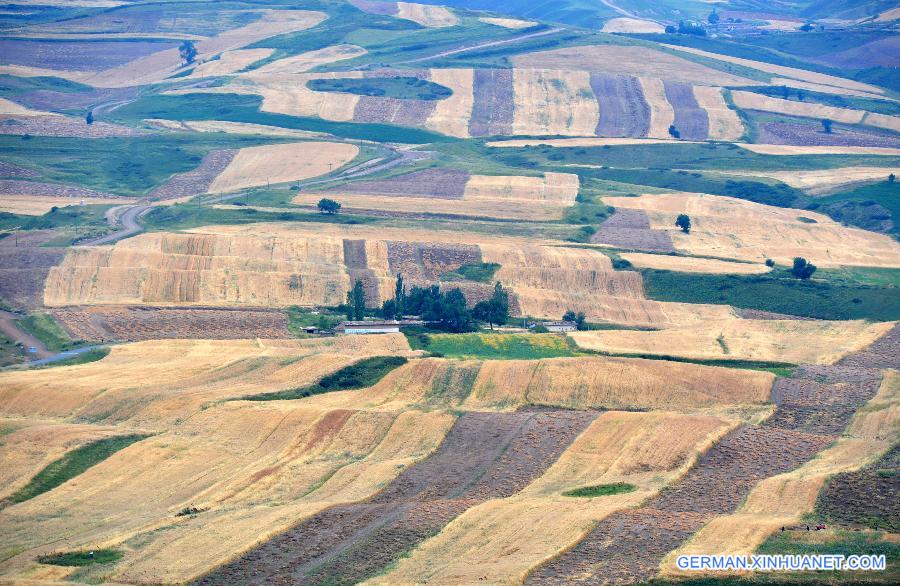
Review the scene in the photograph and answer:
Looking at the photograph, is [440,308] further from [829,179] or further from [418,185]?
[829,179]

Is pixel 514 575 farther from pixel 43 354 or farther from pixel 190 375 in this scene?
pixel 43 354

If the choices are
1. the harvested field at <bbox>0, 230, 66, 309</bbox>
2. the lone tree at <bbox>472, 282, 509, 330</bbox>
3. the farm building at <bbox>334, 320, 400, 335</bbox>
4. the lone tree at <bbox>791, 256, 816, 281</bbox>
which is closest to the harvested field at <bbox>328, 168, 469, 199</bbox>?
the harvested field at <bbox>0, 230, 66, 309</bbox>

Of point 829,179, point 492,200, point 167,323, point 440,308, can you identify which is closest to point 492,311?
point 440,308

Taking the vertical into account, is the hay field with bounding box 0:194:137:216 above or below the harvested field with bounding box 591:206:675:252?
below

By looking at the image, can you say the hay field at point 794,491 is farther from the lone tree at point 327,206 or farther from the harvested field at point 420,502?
the lone tree at point 327,206

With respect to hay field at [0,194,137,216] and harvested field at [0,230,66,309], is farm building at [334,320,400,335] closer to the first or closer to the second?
harvested field at [0,230,66,309]

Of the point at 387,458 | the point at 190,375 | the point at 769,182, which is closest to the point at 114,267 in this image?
the point at 190,375

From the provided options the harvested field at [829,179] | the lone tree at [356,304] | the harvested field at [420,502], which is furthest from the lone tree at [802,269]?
the harvested field at [420,502]
